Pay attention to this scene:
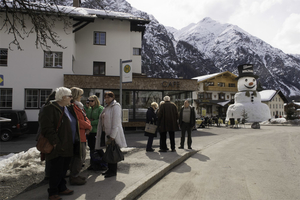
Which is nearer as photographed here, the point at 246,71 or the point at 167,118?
the point at 167,118

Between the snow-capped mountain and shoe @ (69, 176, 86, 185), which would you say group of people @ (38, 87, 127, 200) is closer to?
shoe @ (69, 176, 86, 185)

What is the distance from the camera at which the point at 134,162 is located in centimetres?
590

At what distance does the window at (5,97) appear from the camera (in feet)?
51.1

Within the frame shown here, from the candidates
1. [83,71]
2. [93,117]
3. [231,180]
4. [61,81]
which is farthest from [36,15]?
[83,71]

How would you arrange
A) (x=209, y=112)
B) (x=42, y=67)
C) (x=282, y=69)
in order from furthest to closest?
(x=282, y=69), (x=209, y=112), (x=42, y=67)

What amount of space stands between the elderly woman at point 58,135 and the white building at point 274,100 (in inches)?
2254

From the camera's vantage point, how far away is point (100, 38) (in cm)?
1986

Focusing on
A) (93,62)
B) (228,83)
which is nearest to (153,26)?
(228,83)

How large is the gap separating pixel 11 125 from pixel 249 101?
27.8m

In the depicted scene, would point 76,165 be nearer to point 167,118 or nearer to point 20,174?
point 20,174

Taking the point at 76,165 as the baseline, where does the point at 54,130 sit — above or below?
above

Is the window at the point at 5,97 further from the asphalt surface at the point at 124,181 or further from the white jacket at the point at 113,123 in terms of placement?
the white jacket at the point at 113,123

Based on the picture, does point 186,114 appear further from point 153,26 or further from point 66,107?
point 153,26

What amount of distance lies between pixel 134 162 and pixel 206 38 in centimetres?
20543
